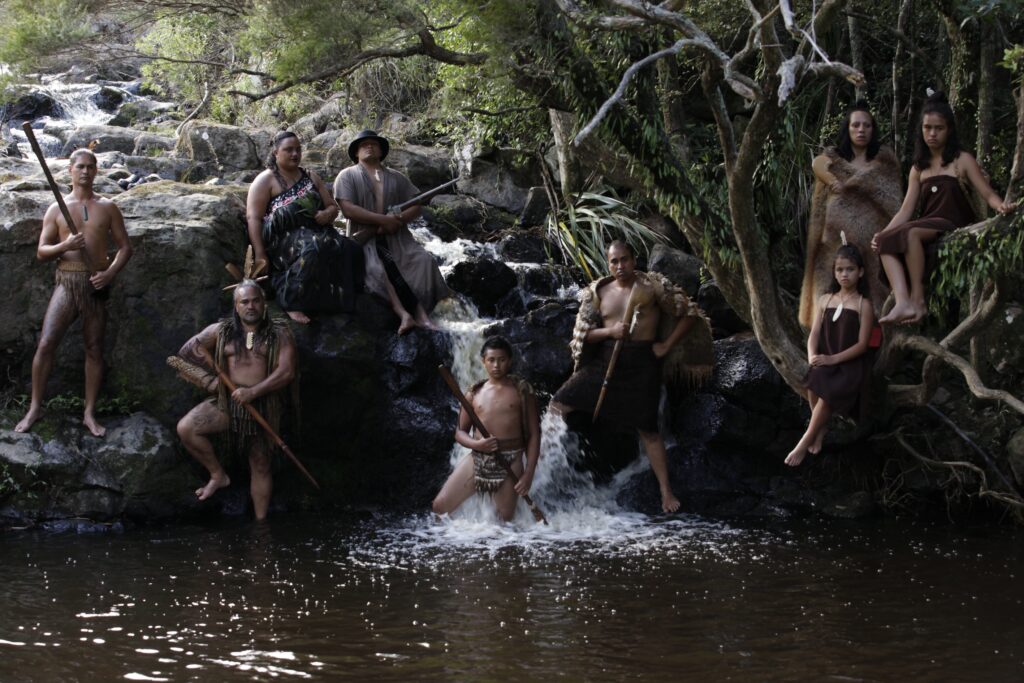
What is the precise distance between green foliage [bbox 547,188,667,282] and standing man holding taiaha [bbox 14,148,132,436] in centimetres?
381

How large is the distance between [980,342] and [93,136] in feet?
33.4

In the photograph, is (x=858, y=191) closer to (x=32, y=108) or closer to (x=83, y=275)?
(x=83, y=275)

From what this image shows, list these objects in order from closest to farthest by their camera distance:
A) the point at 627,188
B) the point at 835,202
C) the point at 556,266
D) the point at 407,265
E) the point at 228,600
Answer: the point at 228,600
the point at 835,202
the point at 407,265
the point at 556,266
the point at 627,188

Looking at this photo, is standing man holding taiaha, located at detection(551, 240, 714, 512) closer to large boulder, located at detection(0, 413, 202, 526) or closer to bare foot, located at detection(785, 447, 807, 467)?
bare foot, located at detection(785, 447, 807, 467)

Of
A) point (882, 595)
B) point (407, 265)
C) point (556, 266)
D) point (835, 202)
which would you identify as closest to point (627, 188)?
point (556, 266)

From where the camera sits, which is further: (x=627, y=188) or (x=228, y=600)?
(x=627, y=188)

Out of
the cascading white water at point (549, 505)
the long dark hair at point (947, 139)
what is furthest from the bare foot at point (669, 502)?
the long dark hair at point (947, 139)

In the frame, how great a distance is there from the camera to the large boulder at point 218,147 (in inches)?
492

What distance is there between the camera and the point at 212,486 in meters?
7.34

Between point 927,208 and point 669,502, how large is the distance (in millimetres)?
2433

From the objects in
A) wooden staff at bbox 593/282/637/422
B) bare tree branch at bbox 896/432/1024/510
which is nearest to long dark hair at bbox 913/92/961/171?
wooden staff at bbox 593/282/637/422

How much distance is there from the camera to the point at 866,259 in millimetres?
7148

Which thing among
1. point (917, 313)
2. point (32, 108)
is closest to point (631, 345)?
point (917, 313)

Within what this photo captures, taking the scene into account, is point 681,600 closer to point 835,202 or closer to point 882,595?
point 882,595
